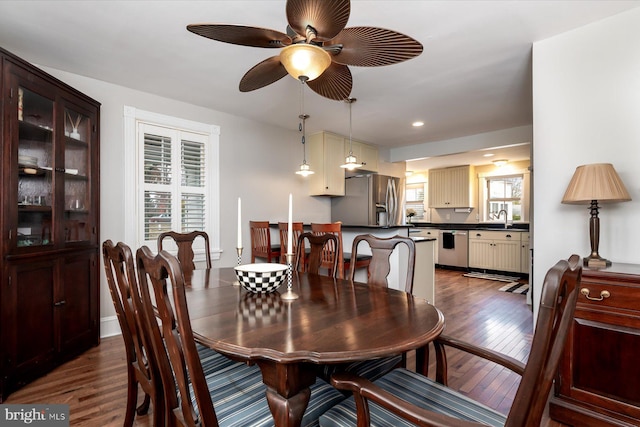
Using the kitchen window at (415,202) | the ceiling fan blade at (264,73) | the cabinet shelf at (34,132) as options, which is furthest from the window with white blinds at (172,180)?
the kitchen window at (415,202)

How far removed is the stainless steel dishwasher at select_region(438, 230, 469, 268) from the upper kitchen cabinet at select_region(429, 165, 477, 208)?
695 millimetres

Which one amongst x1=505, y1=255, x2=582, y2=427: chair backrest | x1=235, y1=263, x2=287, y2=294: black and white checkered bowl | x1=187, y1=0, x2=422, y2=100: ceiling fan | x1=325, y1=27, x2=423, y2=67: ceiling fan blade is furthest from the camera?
x1=235, y1=263, x2=287, y2=294: black and white checkered bowl

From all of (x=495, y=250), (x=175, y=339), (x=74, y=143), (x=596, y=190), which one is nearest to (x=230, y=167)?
(x=74, y=143)

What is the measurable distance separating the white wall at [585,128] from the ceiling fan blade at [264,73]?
74.9 inches

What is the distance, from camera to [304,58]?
4.91 feet

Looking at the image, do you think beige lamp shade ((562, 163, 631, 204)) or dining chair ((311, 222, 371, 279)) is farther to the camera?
dining chair ((311, 222, 371, 279))

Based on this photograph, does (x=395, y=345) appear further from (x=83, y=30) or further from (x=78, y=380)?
(x=83, y=30)

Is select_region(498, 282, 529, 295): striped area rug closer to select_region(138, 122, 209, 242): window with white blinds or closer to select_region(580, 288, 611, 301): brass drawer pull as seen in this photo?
select_region(580, 288, 611, 301): brass drawer pull

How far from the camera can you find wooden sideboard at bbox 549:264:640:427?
1.59m

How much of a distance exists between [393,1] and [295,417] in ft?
7.11

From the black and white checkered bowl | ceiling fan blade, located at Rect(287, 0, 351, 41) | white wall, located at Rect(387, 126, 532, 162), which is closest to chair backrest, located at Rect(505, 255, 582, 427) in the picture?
the black and white checkered bowl

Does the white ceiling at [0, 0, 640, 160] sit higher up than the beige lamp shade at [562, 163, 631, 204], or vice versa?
the white ceiling at [0, 0, 640, 160]

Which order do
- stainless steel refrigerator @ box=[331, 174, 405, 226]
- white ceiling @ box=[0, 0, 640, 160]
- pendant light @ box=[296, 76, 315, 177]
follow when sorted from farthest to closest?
1. stainless steel refrigerator @ box=[331, 174, 405, 226]
2. pendant light @ box=[296, 76, 315, 177]
3. white ceiling @ box=[0, 0, 640, 160]

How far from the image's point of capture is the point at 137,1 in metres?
1.88
